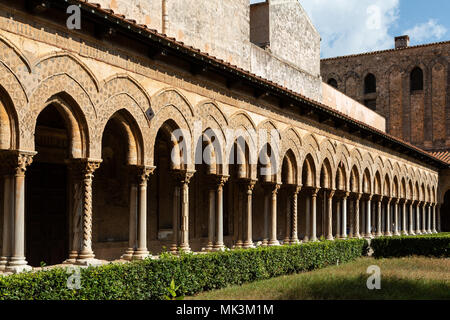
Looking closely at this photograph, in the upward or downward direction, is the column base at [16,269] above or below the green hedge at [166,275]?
above

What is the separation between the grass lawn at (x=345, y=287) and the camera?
12.3 m

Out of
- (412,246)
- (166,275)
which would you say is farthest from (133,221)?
(412,246)

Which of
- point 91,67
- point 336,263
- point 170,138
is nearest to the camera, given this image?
point 91,67

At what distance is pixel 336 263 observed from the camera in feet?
67.9

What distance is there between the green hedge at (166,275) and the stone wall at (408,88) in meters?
28.1

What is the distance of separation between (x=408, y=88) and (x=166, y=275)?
3686 cm

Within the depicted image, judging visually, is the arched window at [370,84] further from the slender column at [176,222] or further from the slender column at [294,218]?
the slender column at [176,222]

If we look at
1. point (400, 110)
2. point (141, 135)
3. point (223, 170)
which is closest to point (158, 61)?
point (141, 135)

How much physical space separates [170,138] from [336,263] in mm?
8860

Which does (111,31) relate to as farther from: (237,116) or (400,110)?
(400,110)

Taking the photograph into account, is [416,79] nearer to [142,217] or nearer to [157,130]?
[157,130]

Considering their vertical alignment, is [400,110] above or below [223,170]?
above

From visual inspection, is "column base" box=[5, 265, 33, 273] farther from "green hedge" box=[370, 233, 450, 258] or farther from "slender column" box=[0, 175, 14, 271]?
"green hedge" box=[370, 233, 450, 258]

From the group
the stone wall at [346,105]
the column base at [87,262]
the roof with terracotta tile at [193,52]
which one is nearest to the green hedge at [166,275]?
the column base at [87,262]
